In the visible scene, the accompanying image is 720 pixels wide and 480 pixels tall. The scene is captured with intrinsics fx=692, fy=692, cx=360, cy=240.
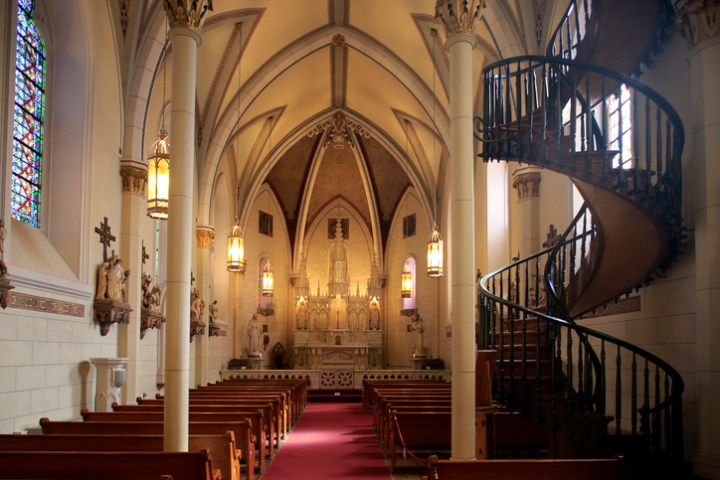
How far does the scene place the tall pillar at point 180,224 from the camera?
764 cm

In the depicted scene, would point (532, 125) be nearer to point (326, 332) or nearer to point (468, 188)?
point (468, 188)

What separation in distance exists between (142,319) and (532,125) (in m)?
9.83

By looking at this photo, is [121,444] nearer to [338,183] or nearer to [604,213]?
[604,213]

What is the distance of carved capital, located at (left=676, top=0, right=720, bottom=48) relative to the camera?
7.22m

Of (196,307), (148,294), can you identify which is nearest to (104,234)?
(148,294)

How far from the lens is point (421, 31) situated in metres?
17.5

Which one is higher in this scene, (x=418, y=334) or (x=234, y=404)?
(x=418, y=334)

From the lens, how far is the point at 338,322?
96.7 feet

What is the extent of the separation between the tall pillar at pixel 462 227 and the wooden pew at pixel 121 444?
2.48m

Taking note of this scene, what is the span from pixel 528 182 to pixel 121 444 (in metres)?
9.63

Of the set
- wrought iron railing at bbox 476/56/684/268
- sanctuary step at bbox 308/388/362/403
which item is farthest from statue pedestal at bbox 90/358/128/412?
sanctuary step at bbox 308/388/362/403

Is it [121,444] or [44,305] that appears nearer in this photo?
[121,444]

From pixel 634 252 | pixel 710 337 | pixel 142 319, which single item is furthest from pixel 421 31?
pixel 710 337

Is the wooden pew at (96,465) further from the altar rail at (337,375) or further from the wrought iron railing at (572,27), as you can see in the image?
the altar rail at (337,375)
